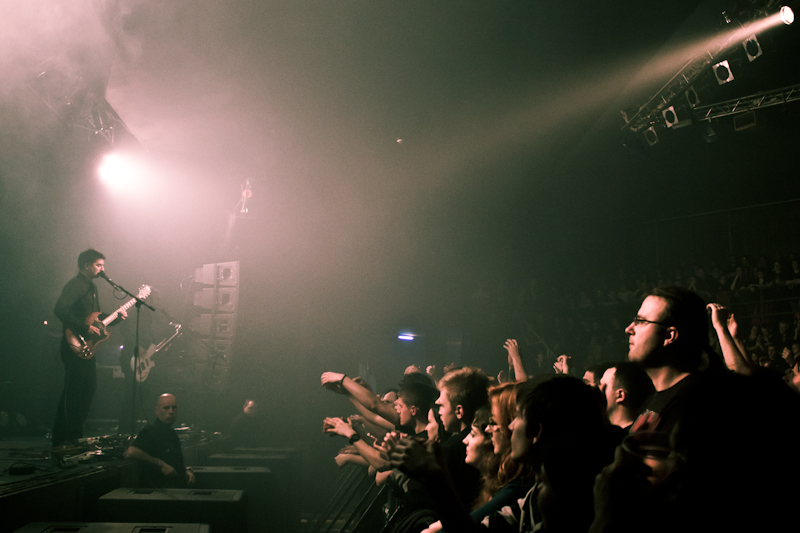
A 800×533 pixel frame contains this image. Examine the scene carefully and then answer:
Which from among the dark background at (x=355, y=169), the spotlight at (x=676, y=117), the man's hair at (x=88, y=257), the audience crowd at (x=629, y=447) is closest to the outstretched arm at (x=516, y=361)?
the audience crowd at (x=629, y=447)

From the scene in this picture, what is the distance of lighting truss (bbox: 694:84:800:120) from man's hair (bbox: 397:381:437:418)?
21.4 ft

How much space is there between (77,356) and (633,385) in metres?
→ 4.82

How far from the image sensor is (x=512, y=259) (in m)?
13.5

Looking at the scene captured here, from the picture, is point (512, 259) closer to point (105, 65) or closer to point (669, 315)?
point (105, 65)

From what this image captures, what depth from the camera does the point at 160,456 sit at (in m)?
4.62

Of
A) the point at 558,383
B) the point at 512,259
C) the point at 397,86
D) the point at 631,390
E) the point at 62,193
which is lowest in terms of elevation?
the point at 631,390

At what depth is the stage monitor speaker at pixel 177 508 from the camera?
3205 millimetres

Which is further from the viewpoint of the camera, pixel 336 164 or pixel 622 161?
pixel 622 161

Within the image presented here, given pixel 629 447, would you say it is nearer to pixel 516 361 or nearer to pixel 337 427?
pixel 337 427

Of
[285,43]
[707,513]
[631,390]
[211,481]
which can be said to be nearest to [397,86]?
[285,43]

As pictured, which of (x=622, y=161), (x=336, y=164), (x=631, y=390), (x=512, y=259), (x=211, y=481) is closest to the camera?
(x=631, y=390)

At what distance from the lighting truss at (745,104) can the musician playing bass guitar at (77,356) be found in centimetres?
801

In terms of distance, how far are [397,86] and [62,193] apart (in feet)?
18.2

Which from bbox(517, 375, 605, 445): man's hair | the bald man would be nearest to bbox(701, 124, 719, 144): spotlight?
bbox(517, 375, 605, 445): man's hair
